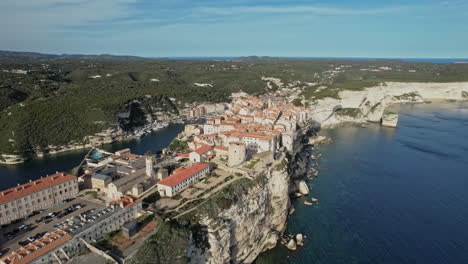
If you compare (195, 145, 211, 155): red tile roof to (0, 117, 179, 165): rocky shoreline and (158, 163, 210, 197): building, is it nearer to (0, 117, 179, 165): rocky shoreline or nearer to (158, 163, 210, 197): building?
(158, 163, 210, 197): building

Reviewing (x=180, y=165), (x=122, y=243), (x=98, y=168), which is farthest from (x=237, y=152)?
(x=98, y=168)

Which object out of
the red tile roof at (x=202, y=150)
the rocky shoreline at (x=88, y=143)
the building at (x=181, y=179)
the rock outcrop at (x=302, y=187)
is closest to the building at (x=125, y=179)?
the building at (x=181, y=179)

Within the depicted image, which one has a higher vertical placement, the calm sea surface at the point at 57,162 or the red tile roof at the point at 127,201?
the red tile roof at the point at 127,201

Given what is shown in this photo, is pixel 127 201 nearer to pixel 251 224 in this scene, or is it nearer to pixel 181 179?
pixel 181 179

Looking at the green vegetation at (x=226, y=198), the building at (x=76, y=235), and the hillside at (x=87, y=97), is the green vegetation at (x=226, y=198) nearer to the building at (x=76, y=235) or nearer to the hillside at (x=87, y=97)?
the building at (x=76, y=235)

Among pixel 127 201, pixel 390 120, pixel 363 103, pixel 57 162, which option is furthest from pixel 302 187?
pixel 363 103

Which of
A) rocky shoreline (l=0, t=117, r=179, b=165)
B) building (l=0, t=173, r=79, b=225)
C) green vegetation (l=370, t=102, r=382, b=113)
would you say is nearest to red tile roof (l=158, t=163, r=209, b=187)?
building (l=0, t=173, r=79, b=225)
